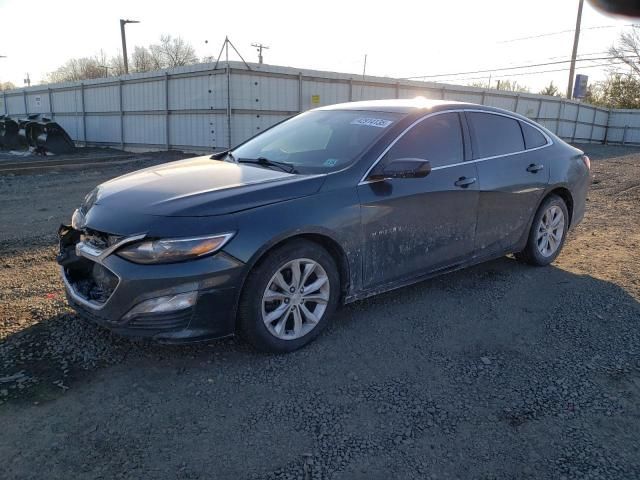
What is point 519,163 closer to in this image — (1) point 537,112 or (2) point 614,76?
(1) point 537,112

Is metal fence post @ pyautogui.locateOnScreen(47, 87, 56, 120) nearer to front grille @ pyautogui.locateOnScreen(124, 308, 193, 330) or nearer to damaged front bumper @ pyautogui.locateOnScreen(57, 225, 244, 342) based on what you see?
damaged front bumper @ pyautogui.locateOnScreen(57, 225, 244, 342)

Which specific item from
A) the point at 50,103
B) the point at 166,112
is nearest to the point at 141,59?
the point at 50,103

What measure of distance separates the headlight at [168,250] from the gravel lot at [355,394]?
73cm

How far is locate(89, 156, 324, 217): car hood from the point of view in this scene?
3.09 meters

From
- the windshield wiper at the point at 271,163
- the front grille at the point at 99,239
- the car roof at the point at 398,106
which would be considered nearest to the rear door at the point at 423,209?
the car roof at the point at 398,106

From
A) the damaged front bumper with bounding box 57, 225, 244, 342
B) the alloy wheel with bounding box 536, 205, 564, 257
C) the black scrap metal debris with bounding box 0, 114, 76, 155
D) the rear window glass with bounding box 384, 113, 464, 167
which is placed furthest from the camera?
the black scrap metal debris with bounding box 0, 114, 76, 155

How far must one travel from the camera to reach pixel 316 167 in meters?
3.71

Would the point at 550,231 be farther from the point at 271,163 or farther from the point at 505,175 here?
the point at 271,163

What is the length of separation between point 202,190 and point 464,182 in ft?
7.22

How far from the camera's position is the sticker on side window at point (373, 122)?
3998 mm

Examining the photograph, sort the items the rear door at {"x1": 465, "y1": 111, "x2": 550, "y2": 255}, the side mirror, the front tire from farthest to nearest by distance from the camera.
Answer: the rear door at {"x1": 465, "y1": 111, "x2": 550, "y2": 255}, the side mirror, the front tire

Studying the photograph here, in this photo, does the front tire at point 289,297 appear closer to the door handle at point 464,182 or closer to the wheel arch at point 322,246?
the wheel arch at point 322,246

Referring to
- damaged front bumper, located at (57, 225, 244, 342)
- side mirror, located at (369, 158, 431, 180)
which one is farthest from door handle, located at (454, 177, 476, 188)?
damaged front bumper, located at (57, 225, 244, 342)

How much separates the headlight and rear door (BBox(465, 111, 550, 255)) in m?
2.57
